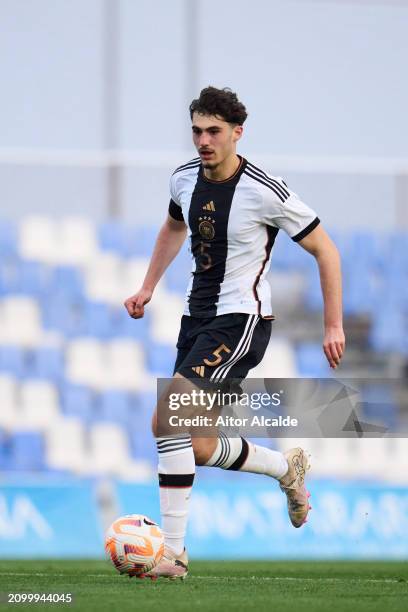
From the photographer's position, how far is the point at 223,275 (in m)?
6.18

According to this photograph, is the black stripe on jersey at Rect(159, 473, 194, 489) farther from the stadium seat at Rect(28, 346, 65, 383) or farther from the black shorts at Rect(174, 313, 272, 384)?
the stadium seat at Rect(28, 346, 65, 383)

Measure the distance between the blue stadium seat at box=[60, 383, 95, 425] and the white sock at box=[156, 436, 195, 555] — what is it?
9366 millimetres

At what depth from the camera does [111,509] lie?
39.7 feet

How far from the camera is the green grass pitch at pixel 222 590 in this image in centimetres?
489

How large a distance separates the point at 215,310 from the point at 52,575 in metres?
1.70

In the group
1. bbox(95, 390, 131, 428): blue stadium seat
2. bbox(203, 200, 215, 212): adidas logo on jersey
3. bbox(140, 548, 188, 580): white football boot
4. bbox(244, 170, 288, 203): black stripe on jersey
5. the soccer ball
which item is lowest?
bbox(95, 390, 131, 428): blue stadium seat

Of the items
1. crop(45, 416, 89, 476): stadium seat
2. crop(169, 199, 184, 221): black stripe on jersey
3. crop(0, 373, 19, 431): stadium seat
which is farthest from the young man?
crop(0, 373, 19, 431): stadium seat

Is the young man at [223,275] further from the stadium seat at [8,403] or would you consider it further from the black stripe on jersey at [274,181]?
the stadium seat at [8,403]

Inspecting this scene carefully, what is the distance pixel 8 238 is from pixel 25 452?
309 centimetres

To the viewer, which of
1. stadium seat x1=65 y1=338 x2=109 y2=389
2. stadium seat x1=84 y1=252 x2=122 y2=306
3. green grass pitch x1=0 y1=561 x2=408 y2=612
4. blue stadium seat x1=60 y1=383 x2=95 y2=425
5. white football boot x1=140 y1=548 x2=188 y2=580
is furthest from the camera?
stadium seat x1=84 y1=252 x2=122 y2=306

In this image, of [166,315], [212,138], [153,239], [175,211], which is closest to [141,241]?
[153,239]

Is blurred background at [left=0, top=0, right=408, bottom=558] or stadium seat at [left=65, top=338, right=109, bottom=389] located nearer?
blurred background at [left=0, top=0, right=408, bottom=558]

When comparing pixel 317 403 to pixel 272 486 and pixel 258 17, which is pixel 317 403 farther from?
pixel 258 17

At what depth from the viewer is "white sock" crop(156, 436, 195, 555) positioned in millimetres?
5977
